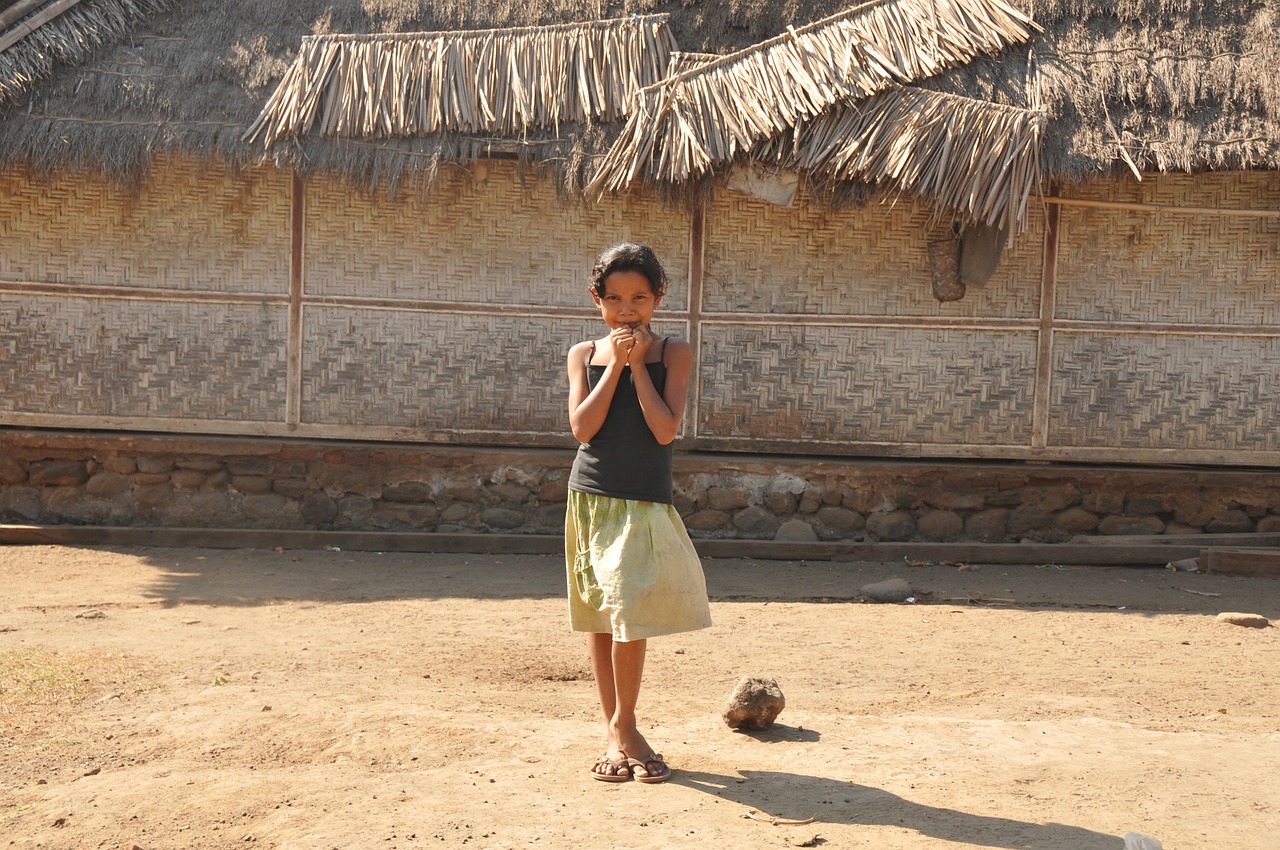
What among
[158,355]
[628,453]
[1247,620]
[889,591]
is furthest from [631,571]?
[158,355]

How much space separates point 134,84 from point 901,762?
5928 mm

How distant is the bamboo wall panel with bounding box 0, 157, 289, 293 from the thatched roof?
36 cm

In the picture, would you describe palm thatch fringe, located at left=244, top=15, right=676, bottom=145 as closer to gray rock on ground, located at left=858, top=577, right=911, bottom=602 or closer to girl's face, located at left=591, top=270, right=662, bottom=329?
gray rock on ground, located at left=858, top=577, right=911, bottom=602

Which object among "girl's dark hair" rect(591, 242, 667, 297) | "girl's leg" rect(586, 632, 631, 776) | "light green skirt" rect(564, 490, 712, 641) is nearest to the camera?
"light green skirt" rect(564, 490, 712, 641)

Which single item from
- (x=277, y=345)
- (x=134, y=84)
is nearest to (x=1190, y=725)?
(x=277, y=345)

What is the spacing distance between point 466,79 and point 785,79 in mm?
1867

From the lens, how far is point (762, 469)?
7.35m

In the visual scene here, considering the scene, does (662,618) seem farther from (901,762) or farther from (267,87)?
(267,87)

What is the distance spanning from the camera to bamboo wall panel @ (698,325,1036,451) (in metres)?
7.25

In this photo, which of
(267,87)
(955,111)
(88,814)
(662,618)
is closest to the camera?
(88,814)

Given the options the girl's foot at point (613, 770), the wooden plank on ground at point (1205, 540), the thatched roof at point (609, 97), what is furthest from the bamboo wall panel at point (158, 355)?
the wooden plank on ground at point (1205, 540)

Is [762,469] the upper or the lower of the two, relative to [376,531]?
upper

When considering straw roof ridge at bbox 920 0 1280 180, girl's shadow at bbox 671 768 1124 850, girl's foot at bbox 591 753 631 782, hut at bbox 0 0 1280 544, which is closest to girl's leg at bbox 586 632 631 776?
girl's foot at bbox 591 753 631 782

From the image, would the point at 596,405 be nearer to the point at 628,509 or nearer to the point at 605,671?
the point at 628,509
